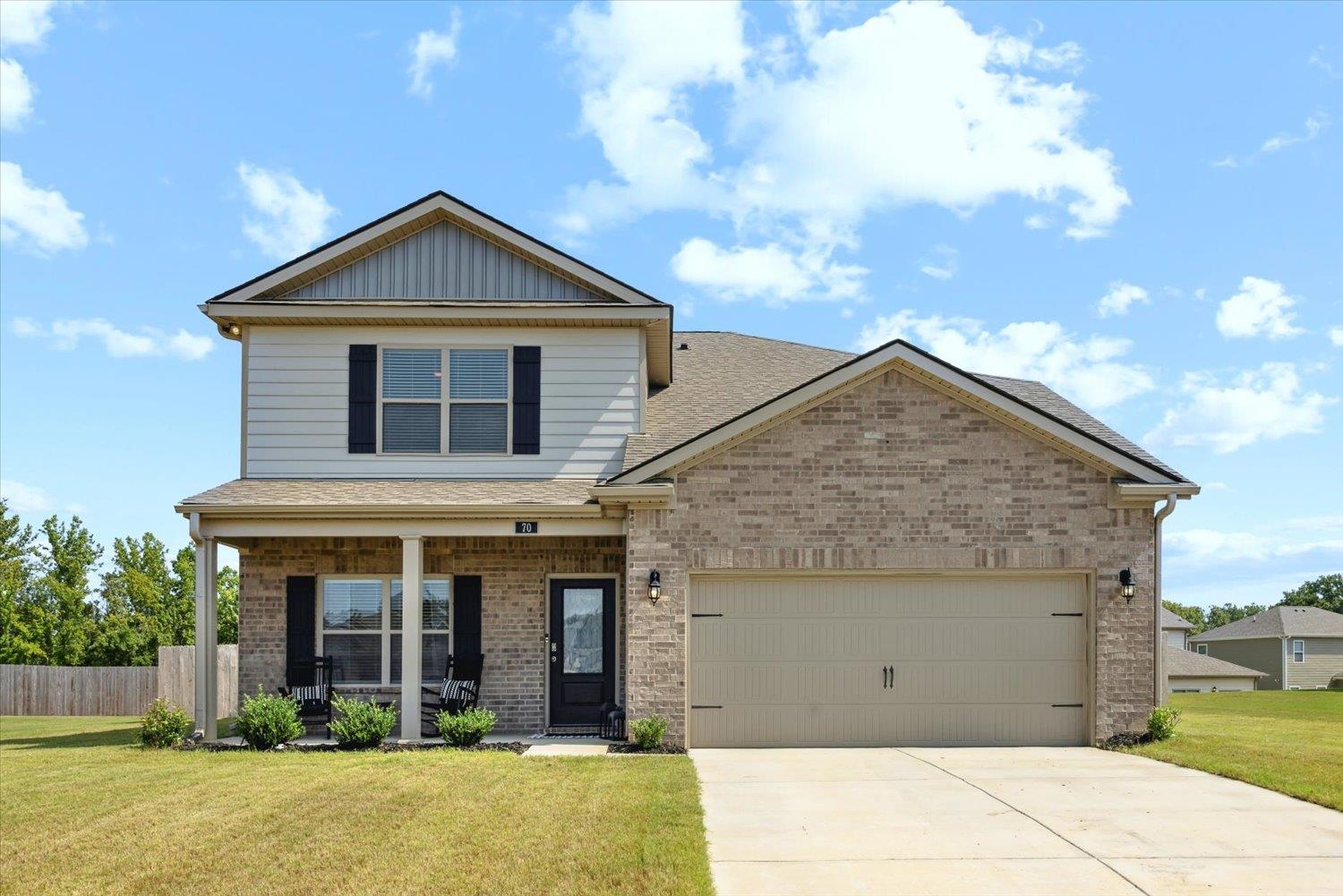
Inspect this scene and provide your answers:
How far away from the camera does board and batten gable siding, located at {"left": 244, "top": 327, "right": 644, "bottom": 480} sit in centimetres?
1570

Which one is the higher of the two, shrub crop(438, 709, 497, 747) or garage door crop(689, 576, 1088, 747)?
garage door crop(689, 576, 1088, 747)

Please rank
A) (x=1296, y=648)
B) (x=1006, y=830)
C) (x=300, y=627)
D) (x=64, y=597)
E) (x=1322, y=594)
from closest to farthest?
(x=1006, y=830) → (x=300, y=627) → (x=64, y=597) → (x=1296, y=648) → (x=1322, y=594)

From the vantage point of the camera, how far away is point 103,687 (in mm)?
25156

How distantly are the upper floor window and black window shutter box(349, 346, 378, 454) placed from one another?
0.13 meters

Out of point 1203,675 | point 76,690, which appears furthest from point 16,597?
point 1203,675

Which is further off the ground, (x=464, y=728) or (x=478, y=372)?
(x=478, y=372)

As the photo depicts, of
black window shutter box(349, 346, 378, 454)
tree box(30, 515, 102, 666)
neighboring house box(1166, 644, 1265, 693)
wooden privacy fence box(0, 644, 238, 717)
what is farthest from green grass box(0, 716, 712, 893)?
neighboring house box(1166, 644, 1265, 693)

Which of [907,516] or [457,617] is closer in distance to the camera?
[907,516]

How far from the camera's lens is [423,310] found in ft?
51.2

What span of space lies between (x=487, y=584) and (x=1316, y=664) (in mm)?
48235

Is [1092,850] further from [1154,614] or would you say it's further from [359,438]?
[359,438]

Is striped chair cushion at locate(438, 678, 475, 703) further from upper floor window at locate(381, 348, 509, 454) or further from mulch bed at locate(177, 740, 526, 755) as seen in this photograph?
upper floor window at locate(381, 348, 509, 454)

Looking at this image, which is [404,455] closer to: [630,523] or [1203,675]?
[630,523]

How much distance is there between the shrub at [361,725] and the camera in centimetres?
1380
